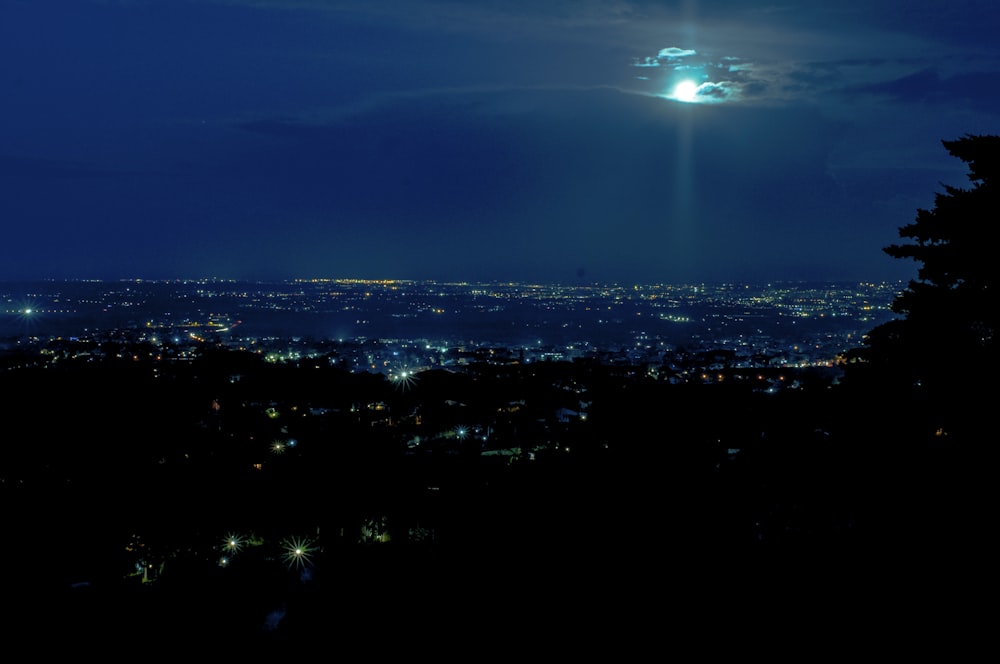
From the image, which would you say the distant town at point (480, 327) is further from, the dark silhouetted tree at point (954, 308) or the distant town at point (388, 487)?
the dark silhouetted tree at point (954, 308)

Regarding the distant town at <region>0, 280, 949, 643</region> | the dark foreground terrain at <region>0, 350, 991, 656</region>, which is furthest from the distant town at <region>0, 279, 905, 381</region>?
the dark foreground terrain at <region>0, 350, 991, 656</region>

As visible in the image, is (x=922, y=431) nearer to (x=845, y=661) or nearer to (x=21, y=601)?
(x=845, y=661)

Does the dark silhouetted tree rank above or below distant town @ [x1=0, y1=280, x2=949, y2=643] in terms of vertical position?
above

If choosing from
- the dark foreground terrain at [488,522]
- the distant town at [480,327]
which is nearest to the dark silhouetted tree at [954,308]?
the dark foreground terrain at [488,522]

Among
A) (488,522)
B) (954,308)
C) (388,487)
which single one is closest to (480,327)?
(388,487)

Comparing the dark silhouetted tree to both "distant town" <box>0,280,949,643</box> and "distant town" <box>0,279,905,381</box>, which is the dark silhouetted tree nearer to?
"distant town" <box>0,280,949,643</box>

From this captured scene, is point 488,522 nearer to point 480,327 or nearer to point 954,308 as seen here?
point 954,308

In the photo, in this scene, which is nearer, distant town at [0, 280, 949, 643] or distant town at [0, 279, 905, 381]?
distant town at [0, 280, 949, 643]

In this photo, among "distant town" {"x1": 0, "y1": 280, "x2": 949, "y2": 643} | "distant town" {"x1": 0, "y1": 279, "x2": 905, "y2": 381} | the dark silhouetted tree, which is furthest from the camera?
"distant town" {"x1": 0, "y1": 279, "x2": 905, "y2": 381}
